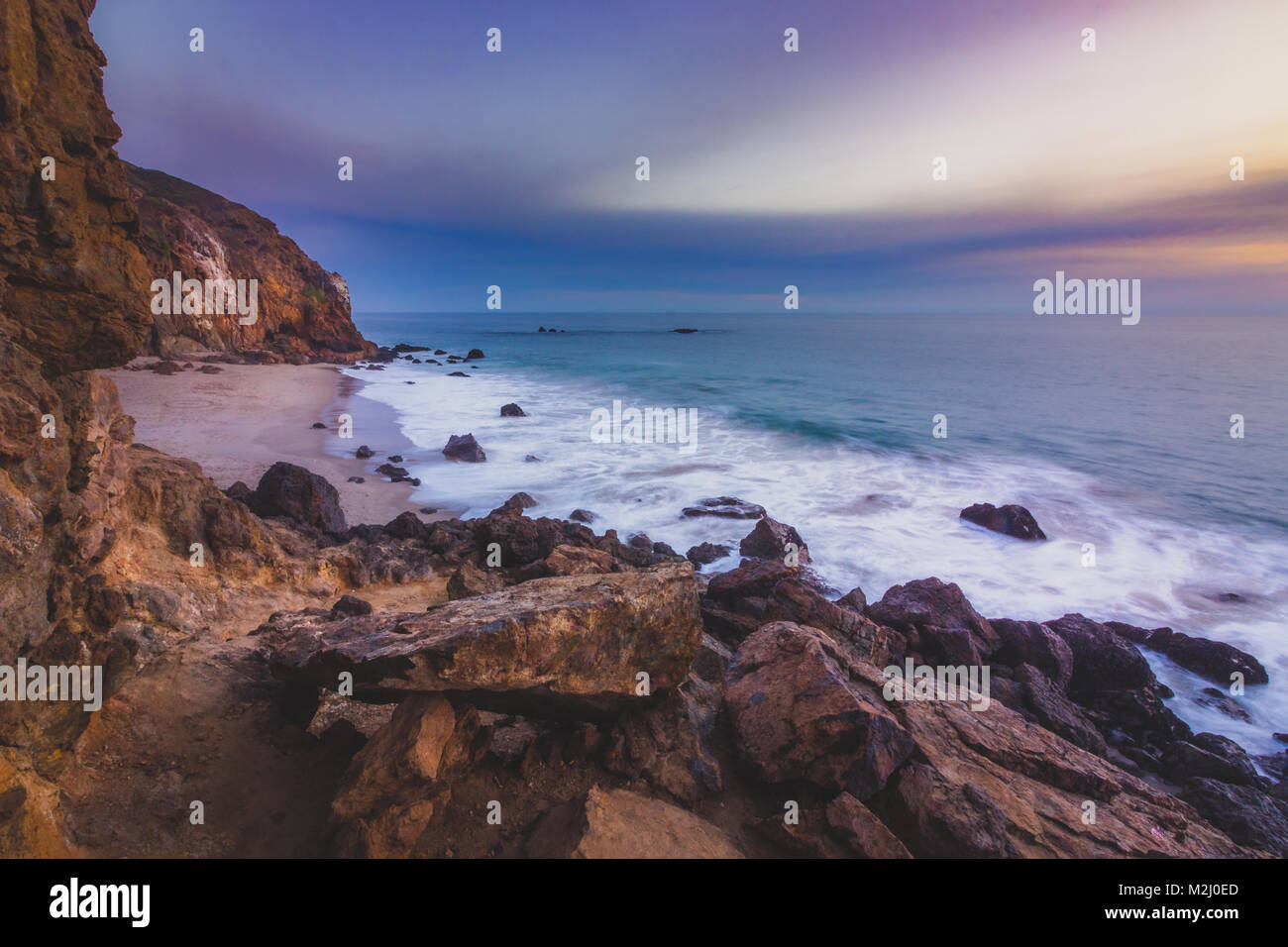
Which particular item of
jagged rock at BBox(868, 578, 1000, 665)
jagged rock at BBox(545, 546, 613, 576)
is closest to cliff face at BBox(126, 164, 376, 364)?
jagged rock at BBox(545, 546, 613, 576)

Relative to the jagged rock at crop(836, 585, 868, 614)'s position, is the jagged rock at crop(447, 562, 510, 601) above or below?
above

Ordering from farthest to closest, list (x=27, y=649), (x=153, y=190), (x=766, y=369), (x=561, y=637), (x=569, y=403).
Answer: (x=766, y=369) < (x=153, y=190) < (x=569, y=403) < (x=561, y=637) < (x=27, y=649)

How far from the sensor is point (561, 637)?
460 centimetres

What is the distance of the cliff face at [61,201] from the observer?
15.4ft

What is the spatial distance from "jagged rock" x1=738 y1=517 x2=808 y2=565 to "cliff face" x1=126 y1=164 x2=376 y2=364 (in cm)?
3919

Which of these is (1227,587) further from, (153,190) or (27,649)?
(153,190)

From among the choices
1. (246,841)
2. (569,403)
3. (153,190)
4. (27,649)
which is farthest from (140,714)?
(153,190)

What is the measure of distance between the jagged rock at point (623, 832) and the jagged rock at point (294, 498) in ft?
31.5

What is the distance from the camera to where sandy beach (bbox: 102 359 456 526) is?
16750mm

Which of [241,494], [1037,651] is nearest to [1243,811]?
[1037,651]

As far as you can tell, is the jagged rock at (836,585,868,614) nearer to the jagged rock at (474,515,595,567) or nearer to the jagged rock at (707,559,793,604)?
the jagged rock at (707,559,793,604)

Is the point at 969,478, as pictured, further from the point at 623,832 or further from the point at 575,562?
the point at 623,832

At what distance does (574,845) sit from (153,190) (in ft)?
213

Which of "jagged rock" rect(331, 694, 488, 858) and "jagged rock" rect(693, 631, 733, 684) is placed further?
"jagged rock" rect(693, 631, 733, 684)
